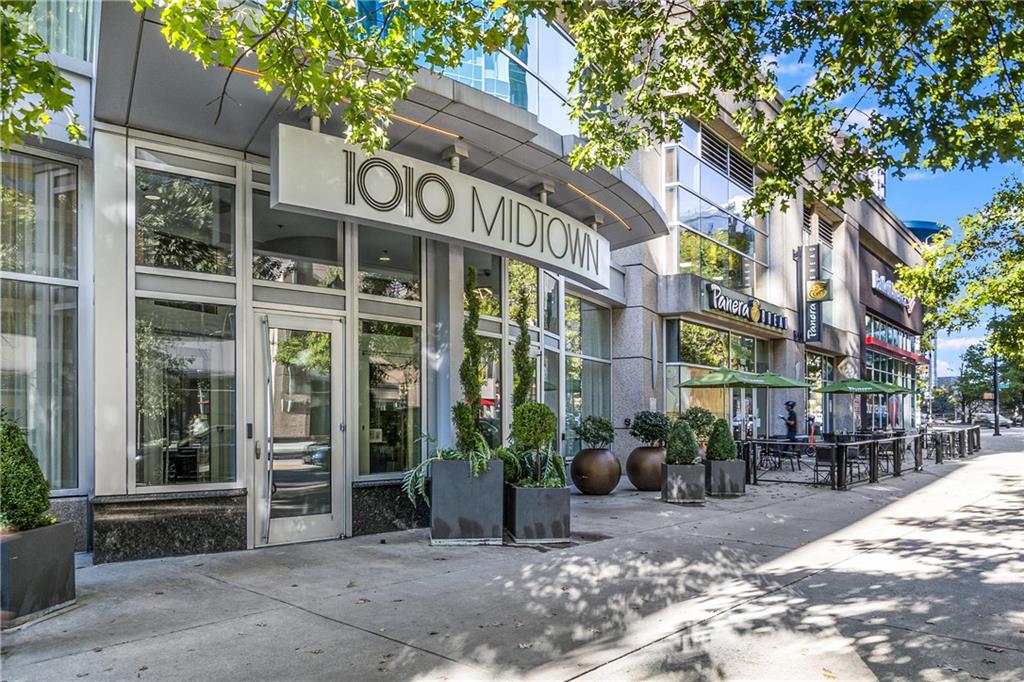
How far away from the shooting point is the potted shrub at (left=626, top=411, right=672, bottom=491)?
1398 cm

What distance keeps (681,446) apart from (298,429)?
20.6ft

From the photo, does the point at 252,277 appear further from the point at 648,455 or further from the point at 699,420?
the point at 699,420

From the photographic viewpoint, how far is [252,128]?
25.7ft

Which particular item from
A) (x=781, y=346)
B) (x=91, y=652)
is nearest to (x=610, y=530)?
(x=91, y=652)

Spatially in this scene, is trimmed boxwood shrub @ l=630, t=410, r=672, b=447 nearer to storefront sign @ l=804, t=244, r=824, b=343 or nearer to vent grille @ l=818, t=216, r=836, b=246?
storefront sign @ l=804, t=244, r=824, b=343

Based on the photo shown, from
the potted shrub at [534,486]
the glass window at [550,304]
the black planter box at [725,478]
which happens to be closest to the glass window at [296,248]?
the potted shrub at [534,486]

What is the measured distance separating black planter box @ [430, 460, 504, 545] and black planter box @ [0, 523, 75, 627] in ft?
11.9

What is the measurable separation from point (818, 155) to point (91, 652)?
8437 mm

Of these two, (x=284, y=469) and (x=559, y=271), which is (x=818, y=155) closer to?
(x=559, y=271)

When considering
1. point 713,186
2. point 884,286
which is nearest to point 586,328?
point 713,186

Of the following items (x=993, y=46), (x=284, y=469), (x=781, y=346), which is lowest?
(x=284, y=469)

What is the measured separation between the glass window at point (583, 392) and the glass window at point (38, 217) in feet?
32.1

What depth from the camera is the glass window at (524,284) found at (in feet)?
40.0

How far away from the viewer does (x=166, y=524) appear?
7492mm
